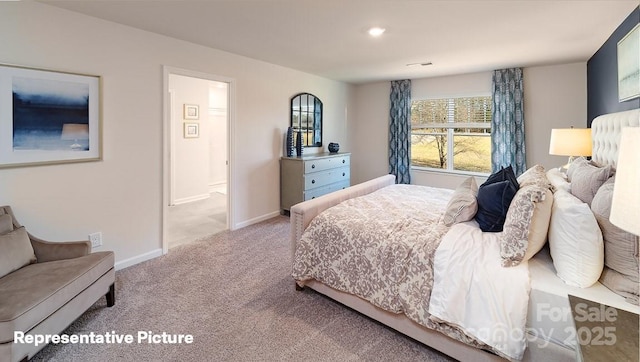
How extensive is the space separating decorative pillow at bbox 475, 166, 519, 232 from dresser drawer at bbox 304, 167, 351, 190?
282 centimetres

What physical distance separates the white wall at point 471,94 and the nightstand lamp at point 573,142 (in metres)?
1.54

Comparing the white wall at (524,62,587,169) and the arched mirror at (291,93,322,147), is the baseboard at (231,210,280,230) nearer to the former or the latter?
the arched mirror at (291,93,322,147)

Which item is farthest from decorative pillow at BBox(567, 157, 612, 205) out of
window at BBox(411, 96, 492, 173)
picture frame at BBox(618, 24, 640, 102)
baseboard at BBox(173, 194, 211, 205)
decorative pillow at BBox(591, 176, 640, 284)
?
baseboard at BBox(173, 194, 211, 205)

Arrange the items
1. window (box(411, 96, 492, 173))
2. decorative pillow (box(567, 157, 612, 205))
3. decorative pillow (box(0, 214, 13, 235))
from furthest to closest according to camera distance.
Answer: window (box(411, 96, 492, 173))
decorative pillow (box(0, 214, 13, 235))
decorative pillow (box(567, 157, 612, 205))

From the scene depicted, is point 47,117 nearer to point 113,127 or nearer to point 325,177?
point 113,127

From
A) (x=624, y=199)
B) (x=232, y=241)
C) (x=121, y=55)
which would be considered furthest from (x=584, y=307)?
(x=121, y=55)

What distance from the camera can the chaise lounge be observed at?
1.58 meters

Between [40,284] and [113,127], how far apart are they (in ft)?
5.33

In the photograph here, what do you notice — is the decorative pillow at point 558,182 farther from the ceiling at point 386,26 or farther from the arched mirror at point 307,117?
the arched mirror at point 307,117

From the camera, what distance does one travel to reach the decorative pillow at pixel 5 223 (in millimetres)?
2088

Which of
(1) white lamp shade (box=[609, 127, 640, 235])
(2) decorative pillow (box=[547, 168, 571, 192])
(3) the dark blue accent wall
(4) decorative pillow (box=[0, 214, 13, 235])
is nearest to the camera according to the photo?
(1) white lamp shade (box=[609, 127, 640, 235])

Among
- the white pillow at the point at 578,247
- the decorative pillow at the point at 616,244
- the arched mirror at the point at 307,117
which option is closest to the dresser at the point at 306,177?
the arched mirror at the point at 307,117

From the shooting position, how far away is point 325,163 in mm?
5023

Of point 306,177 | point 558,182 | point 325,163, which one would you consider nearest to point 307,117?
point 325,163
